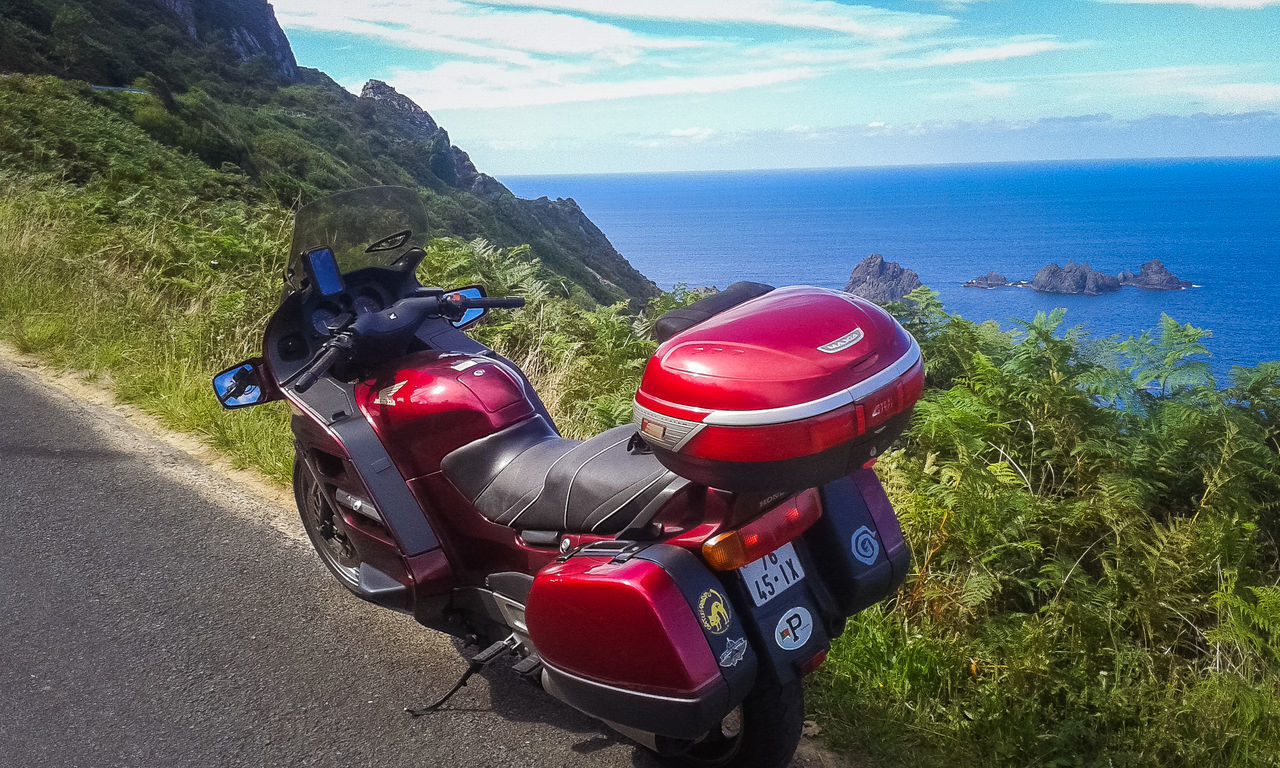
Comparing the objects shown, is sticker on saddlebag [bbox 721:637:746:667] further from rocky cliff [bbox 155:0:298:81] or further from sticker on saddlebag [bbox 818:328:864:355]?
rocky cliff [bbox 155:0:298:81]

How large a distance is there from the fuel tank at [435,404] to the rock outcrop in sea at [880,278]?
12.4 ft

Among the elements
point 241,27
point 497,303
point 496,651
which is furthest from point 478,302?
point 241,27

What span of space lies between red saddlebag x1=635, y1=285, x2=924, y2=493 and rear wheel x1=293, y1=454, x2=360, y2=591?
73.6 inches

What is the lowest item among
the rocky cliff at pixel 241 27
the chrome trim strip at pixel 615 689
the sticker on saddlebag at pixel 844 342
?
the chrome trim strip at pixel 615 689

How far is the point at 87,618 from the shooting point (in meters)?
3.63

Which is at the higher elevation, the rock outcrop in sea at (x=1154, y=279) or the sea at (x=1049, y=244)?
the rock outcrop in sea at (x=1154, y=279)

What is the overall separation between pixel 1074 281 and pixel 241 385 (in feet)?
26.5

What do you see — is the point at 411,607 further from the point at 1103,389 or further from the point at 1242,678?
the point at 1103,389

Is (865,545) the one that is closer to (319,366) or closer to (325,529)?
(319,366)

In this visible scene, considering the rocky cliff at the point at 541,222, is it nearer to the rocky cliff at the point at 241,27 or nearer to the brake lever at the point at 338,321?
the rocky cliff at the point at 241,27

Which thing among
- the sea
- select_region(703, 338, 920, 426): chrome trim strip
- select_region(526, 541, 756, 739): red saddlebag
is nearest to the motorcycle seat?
select_region(526, 541, 756, 739): red saddlebag

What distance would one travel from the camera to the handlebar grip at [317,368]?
121 inches

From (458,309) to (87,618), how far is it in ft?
6.50

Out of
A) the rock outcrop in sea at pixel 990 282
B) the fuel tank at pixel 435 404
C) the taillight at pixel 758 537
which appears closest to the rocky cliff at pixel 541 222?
the rock outcrop in sea at pixel 990 282
